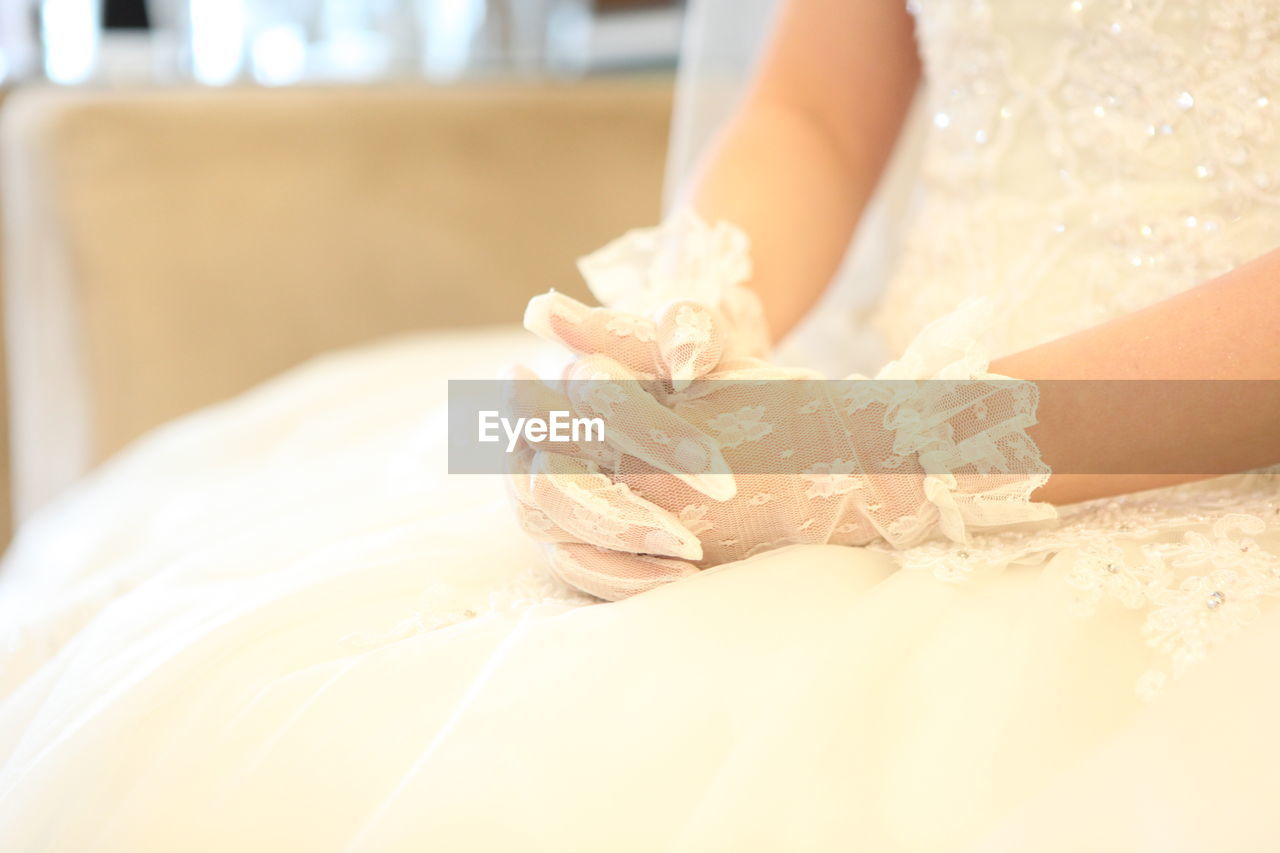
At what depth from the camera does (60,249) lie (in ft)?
4.18

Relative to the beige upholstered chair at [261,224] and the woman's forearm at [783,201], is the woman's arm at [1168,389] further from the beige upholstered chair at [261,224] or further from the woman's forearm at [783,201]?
the beige upholstered chair at [261,224]

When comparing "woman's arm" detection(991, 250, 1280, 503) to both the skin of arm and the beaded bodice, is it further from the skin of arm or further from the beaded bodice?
the beaded bodice

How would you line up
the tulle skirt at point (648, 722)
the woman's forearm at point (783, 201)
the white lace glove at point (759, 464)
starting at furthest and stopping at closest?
1. the woman's forearm at point (783, 201)
2. the white lace glove at point (759, 464)
3. the tulle skirt at point (648, 722)

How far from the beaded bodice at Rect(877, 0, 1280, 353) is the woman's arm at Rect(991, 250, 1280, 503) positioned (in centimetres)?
13

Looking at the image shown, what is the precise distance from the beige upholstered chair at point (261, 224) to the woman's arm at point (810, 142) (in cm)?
77

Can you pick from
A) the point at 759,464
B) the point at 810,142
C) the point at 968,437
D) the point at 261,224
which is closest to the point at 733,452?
the point at 759,464

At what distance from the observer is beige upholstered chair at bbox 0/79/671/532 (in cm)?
129

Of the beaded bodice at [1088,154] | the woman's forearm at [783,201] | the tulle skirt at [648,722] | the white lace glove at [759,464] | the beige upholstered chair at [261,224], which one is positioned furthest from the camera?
the beige upholstered chair at [261,224]

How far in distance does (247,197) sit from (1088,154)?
1.11 meters

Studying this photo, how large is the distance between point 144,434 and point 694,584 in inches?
41.3

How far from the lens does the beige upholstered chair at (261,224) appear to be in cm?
129

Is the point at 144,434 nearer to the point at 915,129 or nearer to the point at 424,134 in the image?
the point at 424,134

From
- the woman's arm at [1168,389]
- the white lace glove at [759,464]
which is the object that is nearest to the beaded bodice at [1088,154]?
the woman's arm at [1168,389]

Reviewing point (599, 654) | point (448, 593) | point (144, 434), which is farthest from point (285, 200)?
point (599, 654)
